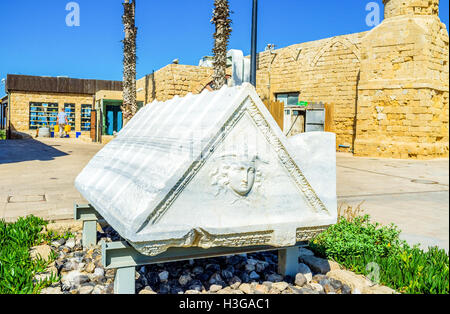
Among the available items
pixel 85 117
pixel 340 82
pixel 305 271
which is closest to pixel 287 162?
pixel 305 271

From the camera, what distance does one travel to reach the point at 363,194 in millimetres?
6219

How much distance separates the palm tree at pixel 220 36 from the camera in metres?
12.0

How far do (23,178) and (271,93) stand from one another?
14960 millimetres

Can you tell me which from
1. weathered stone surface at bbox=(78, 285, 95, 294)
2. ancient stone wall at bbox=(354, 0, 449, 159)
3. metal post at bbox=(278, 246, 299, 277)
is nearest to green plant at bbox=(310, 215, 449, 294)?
metal post at bbox=(278, 246, 299, 277)

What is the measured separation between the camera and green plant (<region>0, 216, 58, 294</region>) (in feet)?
7.60

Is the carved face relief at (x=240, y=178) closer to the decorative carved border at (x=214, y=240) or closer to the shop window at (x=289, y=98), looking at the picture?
the decorative carved border at (x=214, y=240)

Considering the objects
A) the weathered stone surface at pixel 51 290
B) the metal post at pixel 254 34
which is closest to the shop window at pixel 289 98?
the metal post at pixel 254 34

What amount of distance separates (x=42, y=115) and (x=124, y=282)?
87.8 ft

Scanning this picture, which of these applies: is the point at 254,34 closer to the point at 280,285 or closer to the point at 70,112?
the point at 280,285

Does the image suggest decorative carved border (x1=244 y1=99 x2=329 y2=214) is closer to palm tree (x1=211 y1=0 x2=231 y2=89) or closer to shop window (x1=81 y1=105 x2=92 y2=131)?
palm tree (x1=211 y1=0 x2=231 y2=89)

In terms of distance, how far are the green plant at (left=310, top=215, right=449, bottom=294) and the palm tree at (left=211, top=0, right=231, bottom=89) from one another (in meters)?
9.35

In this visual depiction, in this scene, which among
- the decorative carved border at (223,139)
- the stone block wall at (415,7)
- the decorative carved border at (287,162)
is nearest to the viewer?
the decorative carved border at (223,139)

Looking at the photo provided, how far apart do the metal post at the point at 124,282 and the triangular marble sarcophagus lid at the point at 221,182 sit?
10.1 inches

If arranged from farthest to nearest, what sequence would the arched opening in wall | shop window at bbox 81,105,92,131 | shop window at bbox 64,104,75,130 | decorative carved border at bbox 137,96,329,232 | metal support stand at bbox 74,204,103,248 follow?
1. shop window at bbox 81,105,92,131
2. shop window at bbox 64,104,75,130
3. the arched opening in wall
4. metal support stand at bbox 74,204,103,248
5. decorative carved border at bbox 137,96,329,232
